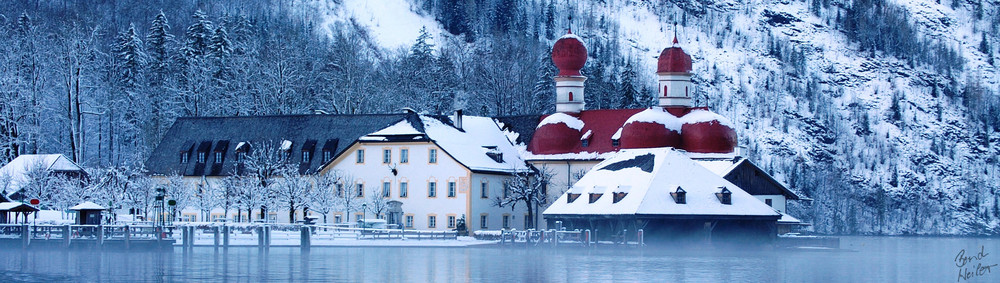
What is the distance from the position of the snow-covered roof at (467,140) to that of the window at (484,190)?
93 centimetres

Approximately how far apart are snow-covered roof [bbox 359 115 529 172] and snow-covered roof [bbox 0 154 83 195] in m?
17.5

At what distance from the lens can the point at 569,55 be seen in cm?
9244

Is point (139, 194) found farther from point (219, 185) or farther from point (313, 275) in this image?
point (313, 275)

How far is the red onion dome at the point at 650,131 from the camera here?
86.1 meters

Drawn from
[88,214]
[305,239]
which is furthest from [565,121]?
[88,214]

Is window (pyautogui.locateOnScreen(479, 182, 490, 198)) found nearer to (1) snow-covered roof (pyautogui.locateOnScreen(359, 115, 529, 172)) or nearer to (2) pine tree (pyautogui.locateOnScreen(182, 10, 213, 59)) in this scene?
(1) snow-covered roof (pyautogui.locateOnScreen(359, 115, 529, 172))

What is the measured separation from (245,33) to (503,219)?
4305 centimetres

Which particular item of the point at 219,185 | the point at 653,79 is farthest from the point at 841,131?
the point at 219,185

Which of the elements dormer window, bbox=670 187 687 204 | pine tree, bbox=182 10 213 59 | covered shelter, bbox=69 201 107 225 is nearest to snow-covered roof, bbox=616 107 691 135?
dormer window, bbox=670 187 687 204

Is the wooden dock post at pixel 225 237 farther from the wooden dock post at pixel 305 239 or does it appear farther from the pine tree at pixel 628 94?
the pine tree at pixel 628 94

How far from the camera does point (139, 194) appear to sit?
278 feet

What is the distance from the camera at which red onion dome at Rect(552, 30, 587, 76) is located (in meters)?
92.4

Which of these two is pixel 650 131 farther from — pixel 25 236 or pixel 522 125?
pixel 25 236

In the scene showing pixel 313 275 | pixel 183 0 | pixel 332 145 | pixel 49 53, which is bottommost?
pixel 313 275
